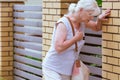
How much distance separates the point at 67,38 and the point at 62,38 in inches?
3.8

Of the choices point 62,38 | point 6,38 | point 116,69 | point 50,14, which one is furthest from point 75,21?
point 6,38

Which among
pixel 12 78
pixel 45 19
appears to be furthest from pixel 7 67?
pixel 45 19

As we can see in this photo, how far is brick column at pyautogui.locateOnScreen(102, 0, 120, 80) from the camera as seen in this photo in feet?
15.2

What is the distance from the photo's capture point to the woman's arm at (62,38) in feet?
15.4

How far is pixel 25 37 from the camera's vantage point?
7.93m

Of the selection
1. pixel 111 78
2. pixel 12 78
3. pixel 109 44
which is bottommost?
pixel 12 78

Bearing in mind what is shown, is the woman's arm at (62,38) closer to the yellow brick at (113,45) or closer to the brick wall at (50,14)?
the yellow brick at (113,45)

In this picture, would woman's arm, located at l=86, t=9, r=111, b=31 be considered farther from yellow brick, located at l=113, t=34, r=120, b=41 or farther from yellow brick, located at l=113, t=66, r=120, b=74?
yellow brick, located at l=113, t=66, r=120, b=74

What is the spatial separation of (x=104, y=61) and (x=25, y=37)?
3.26 metres

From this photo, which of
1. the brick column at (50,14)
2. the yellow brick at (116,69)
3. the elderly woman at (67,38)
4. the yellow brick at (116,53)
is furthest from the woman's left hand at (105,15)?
the brick column at (50,14)

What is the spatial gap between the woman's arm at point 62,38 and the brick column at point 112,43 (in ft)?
1.06

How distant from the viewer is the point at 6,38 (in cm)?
835

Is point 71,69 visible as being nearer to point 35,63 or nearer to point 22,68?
point 35,63

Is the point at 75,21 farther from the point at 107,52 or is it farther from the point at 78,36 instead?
the point at 107,52
